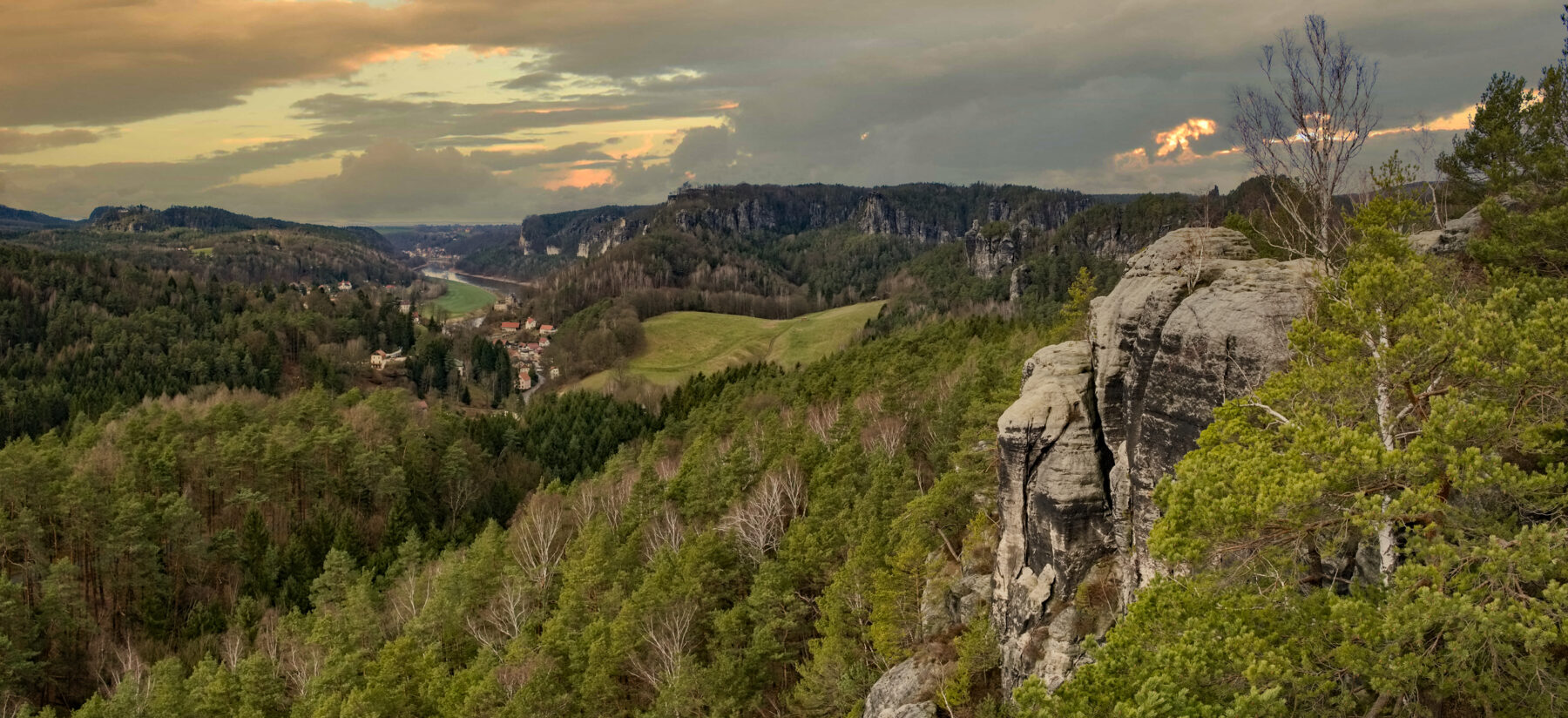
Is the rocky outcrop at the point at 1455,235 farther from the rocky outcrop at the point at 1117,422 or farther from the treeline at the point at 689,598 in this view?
the treeline at the point at 689,598

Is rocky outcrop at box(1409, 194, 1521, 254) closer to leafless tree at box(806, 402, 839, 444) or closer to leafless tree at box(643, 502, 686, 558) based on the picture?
leafless tree at box(643, 502, 686, 558)

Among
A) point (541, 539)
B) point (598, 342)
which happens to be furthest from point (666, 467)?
point (598, 342)

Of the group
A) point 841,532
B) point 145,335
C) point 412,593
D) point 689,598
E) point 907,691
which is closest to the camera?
point 907,691

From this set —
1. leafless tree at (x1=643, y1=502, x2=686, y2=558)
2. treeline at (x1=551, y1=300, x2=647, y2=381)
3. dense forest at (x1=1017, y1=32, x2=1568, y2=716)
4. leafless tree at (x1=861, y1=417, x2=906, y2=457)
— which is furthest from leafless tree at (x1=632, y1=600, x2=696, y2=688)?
treeline at (x1=551, y1=300, x2=647, y2=381)

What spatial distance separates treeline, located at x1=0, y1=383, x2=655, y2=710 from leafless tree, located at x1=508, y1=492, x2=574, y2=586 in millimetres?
9517

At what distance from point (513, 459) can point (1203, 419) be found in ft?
264

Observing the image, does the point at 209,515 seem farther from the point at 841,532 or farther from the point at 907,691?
the point at 907,691

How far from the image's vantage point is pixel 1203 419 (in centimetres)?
1845

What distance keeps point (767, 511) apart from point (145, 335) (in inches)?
6039

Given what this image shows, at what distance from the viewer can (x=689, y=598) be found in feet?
117

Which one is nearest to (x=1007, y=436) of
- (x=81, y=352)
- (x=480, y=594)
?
(x=480, y=594)

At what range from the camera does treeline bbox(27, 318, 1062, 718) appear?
29.4 meters

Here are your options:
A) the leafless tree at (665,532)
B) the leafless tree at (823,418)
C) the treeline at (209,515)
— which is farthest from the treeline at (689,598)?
the treeline at (209,515)

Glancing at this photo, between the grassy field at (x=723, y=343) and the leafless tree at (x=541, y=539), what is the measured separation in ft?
284
